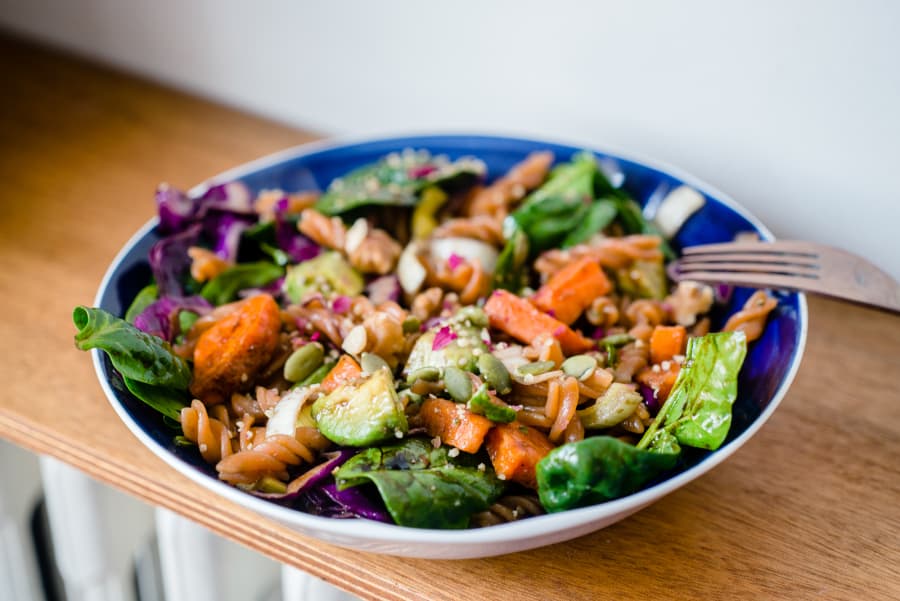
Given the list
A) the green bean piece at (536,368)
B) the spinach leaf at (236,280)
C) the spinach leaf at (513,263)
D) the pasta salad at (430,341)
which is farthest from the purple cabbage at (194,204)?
the green bean piece at (536,368)

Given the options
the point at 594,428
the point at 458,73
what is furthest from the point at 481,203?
the point at 594,428

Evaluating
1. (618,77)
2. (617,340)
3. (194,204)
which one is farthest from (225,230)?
(618,77)

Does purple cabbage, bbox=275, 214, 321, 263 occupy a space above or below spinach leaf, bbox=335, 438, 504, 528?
above

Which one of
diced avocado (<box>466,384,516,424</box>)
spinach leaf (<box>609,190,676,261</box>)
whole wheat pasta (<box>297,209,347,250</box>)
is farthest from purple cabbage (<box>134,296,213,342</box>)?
spinach leaf (<box>609,190,676,261</box>)

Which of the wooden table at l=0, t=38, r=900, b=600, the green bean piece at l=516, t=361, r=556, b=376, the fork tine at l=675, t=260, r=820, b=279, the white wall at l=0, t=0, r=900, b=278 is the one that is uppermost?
the white wall at l=0, t=0, r=900, b=278

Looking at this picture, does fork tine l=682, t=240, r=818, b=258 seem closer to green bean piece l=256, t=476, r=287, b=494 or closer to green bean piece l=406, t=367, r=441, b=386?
green bean piece l=406, t=367, r=441, b=386

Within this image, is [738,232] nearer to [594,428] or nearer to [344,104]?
[594,428]
